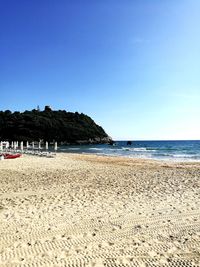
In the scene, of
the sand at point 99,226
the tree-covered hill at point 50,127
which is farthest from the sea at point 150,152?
the tree-covered hill at point 50,127

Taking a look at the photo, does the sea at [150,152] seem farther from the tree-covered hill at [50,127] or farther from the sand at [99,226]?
the tree-covered hill at [50,127]

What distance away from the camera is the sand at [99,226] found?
559cm

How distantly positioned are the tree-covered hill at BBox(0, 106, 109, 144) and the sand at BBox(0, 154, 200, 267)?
4058 inches

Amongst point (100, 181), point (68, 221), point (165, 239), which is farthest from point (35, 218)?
point (100, 181)

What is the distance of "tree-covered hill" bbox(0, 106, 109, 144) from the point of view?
117688 millimetres

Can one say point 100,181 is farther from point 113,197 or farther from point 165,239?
point 165,239

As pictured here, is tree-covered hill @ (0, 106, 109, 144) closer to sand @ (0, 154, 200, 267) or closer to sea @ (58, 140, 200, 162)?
sea @ (58, 140, 200, 162)

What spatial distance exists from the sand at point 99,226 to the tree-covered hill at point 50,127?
338 ft

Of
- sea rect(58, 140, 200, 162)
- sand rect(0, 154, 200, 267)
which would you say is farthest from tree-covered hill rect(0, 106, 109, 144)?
sand rect(0, 154, 200, 267)

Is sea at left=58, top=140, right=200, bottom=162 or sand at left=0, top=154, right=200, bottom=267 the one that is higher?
sea at left=58, top=140, right=200, bottom=162

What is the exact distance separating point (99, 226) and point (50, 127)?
12057 cm

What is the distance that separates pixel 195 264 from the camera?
5.34 metres

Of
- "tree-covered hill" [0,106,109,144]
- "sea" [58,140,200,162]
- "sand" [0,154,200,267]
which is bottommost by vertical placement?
"sand" [0,154,200,267]

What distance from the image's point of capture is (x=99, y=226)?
7.46 metres
